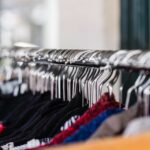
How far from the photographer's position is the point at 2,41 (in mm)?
2805

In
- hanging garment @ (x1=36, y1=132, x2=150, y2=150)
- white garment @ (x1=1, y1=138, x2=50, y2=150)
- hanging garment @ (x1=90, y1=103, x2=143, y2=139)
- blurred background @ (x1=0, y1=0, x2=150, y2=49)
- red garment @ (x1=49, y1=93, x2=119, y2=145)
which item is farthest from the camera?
blurred background @ (x1=0, y1=0, x2=150, y2=49)

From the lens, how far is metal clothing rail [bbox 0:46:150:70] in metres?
0.60

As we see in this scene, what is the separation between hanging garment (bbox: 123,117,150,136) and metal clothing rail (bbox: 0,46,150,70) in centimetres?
10

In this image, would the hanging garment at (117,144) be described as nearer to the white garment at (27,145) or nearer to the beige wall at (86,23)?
the white garment at (27,145)

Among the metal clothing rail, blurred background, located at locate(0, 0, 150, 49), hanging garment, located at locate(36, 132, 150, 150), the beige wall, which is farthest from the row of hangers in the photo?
the beige wall

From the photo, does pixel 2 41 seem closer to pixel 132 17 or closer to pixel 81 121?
pixel 132 17

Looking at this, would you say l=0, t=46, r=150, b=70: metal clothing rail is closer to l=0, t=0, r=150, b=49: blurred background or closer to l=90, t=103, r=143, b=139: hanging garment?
l=90, t=103, r=143, b=139: hanging garment

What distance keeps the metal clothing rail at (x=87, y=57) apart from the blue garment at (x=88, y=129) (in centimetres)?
9

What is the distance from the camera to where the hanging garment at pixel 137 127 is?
1.72ft

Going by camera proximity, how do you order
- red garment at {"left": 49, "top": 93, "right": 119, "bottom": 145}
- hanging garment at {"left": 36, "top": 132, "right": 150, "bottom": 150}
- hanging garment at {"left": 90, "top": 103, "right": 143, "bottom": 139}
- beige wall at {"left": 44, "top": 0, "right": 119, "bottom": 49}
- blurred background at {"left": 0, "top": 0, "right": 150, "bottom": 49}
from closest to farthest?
hanging garment at {"left": 36, "top": 132, "right": 150, "bottom": 150}
hanging garment at {"left": 90, "top": 103, "right": 143, "bottom": 139}
red garment at {"left": 49, "top": 93, "right": 119, "bottom": 145}
blurred background at {"left": 0, "top": 0, "right": 150, "bottom": 49}
beige wall at {"left": 44, "top": 0, "right": 119, "bottom": 49}

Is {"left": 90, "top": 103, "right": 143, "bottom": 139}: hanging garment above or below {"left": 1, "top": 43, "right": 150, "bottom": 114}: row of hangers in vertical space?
below

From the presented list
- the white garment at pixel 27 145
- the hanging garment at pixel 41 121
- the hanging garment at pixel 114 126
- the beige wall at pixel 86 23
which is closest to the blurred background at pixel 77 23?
the beige wall at pixel 86 23

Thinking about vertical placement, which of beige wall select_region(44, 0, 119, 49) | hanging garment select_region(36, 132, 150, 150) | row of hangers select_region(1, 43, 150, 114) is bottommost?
hanging garment select_region(36, 132, 150, 150)

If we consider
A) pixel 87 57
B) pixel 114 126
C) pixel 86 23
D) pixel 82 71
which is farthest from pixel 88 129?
pixel 86 23
